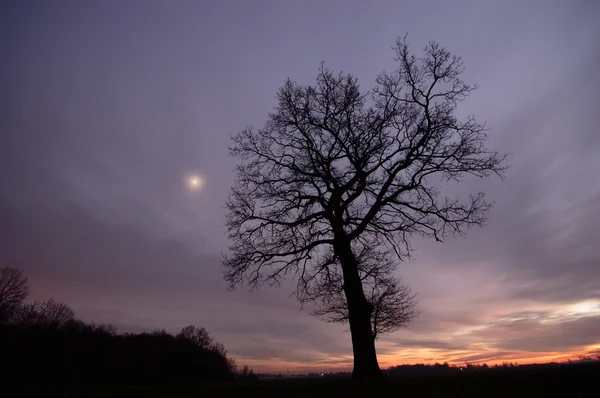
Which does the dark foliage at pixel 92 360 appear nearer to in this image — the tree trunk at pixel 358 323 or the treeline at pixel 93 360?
the treeline at pixel 93 360

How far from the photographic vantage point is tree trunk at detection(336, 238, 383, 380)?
1356cm

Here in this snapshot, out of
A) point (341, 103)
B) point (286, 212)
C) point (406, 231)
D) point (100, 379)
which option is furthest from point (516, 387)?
point (100, 379)

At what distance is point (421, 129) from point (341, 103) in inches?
157

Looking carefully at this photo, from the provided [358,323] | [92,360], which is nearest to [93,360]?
[92,360]

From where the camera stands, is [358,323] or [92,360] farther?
[92,360]

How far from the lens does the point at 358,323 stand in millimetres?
14688

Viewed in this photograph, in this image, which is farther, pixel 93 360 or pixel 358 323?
pixel 93 360

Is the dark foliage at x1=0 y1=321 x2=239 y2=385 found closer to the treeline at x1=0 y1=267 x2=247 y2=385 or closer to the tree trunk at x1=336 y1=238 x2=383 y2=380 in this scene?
the treeline at x1=0 y1=267 x2=247 y2=385

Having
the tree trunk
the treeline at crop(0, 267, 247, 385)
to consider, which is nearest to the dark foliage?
the treeline at crop(0, 267, 247, 385)

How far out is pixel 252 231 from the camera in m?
16.9

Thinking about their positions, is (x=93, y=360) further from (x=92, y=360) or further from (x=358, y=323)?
(x=358, y=323)

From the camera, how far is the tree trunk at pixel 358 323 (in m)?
13.6

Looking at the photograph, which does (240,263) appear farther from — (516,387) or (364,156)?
(516,387)

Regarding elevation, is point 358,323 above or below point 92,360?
below
